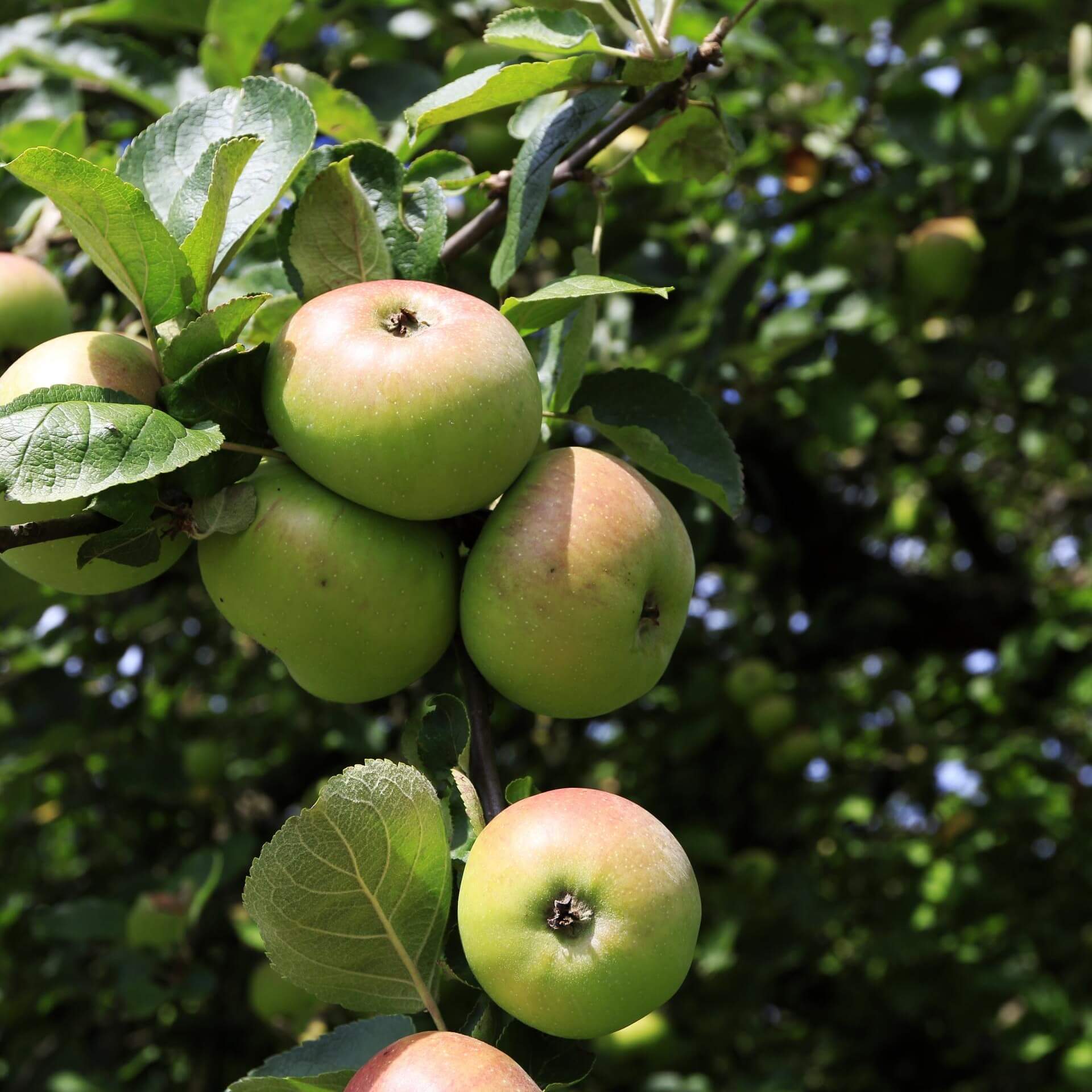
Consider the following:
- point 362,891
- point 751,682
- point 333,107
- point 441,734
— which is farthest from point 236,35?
point 751,682

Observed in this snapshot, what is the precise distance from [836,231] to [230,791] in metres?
2.11

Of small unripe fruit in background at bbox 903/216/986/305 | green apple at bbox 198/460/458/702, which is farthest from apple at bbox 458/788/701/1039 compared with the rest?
small unripe fruit in background at bbox 903/216/986/305

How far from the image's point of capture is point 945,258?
239 cm

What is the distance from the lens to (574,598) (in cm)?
95

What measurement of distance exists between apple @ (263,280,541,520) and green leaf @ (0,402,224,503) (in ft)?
0.31

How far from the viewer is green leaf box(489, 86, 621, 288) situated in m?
1.11

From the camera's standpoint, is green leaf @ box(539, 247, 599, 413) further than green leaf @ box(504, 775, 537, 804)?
Yes

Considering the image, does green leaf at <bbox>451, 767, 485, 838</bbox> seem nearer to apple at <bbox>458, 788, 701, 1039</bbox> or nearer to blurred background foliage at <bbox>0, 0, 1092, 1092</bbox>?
apple at <bbox>458, 788, 701, 1039</bbox>

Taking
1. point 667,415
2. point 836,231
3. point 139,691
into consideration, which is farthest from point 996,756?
point 667,415

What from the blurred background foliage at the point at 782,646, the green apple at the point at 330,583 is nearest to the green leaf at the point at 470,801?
the green apple at the point at 330,583

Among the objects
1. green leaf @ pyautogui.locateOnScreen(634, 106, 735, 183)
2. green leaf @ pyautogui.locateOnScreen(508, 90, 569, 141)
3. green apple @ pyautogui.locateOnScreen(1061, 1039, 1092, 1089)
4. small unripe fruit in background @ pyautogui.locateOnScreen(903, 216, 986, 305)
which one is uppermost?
green leaf @ pyautogui.locateOnScreen(508, 90, 569, 141)

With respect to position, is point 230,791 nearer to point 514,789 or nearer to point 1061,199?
point 514,789

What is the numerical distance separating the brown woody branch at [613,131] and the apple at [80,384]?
357 mm

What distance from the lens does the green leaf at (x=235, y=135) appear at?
105 cm
